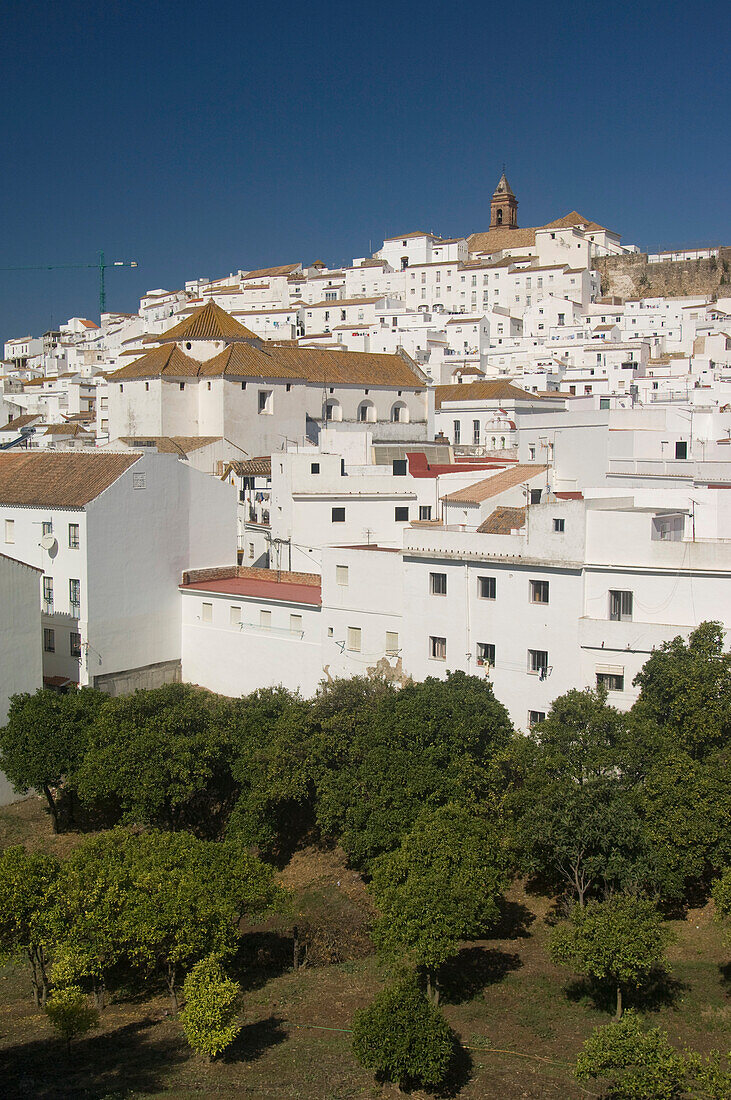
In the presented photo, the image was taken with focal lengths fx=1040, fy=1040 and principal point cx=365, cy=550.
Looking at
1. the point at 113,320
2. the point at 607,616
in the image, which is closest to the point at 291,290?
the point at 113,320

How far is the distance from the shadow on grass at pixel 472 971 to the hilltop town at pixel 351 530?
6.23 metres

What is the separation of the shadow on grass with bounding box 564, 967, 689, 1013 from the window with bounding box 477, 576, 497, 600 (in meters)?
9.20

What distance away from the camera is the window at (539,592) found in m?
22.2

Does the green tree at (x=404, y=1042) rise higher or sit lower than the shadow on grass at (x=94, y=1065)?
higher

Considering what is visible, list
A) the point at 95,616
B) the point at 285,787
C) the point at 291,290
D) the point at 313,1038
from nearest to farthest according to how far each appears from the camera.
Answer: the point at 313,1038, the point at 285,787, the point at 95,616, the point at 291,290

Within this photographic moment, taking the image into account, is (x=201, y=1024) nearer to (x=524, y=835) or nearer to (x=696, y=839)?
(x=524, y=835)

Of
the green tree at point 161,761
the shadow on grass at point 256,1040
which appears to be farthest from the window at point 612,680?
the shadow on grass at point 256,1040

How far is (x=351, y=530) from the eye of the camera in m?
32.2

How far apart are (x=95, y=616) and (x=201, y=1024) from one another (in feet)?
53.3

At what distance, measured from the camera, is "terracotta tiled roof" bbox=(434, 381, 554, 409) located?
5550 centimetres

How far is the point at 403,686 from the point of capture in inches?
953

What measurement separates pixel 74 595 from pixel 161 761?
8.70 metres

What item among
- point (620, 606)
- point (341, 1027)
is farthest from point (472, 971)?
point (620, 606)

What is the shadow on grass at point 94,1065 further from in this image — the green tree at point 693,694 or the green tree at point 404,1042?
the green tree at point 693,694
